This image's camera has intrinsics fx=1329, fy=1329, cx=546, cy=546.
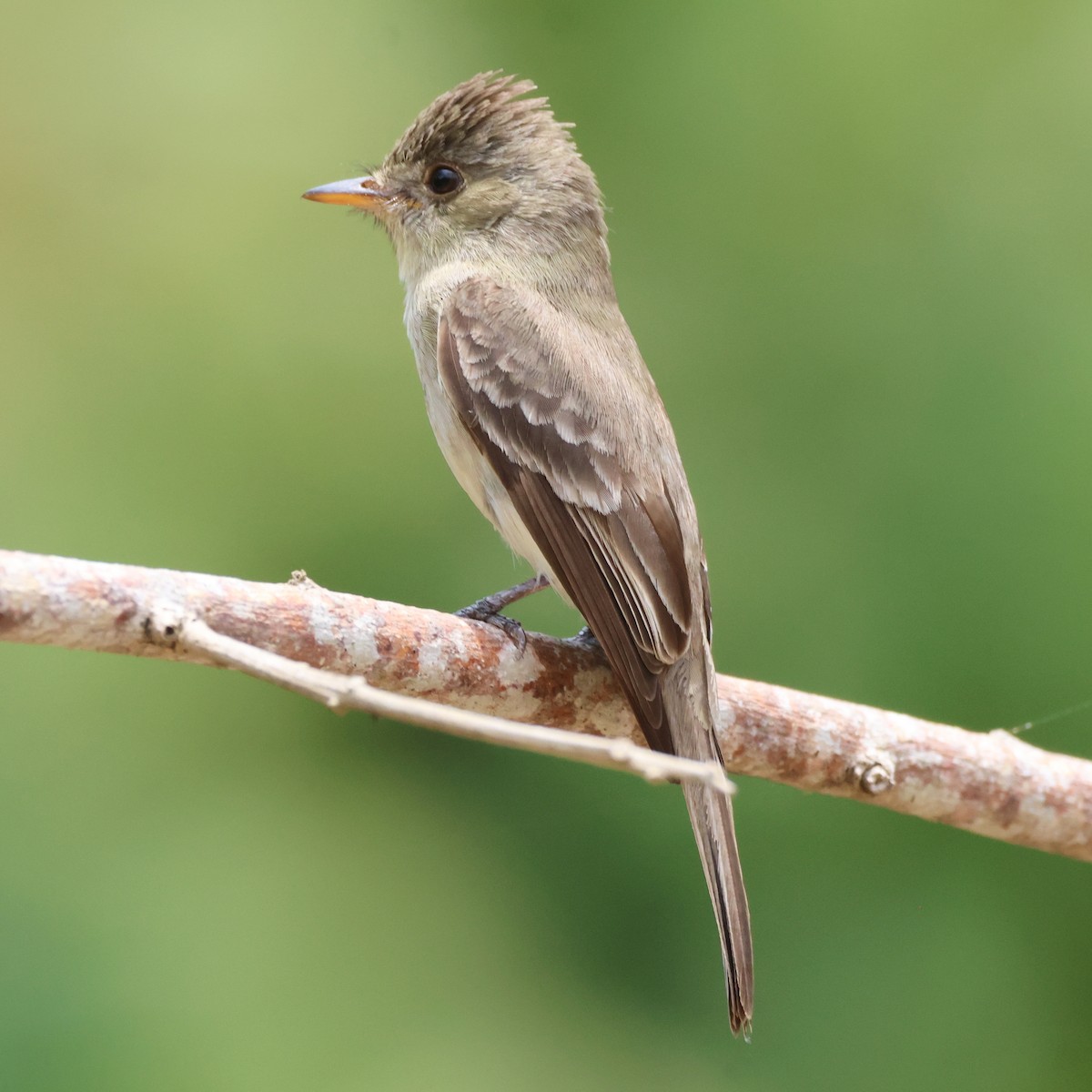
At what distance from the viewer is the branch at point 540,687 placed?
186 cm

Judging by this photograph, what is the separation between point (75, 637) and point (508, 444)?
101 cm

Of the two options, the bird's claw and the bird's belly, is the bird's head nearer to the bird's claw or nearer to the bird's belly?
the bird's belly

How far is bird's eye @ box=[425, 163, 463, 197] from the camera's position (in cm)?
311

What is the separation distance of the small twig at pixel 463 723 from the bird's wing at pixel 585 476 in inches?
40.8

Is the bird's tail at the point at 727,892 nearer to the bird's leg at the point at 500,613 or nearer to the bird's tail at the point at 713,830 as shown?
the bird's tail at the point at 713,830

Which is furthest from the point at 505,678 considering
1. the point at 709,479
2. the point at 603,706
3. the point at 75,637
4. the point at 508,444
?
the point at 709,479

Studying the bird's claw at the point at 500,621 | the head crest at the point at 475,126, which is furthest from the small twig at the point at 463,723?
the head crest at the point at 475,126

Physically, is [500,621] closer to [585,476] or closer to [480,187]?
[585,476]

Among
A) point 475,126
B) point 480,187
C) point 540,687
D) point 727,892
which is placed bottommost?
point 727,892

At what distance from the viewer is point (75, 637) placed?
1.86 m

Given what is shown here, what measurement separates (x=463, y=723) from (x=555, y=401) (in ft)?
4.82

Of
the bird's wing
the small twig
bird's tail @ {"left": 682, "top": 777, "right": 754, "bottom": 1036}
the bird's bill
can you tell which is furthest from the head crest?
the small twig

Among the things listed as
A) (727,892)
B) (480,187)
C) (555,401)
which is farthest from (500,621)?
(480,187)

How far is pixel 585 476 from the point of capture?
2.60 metres
